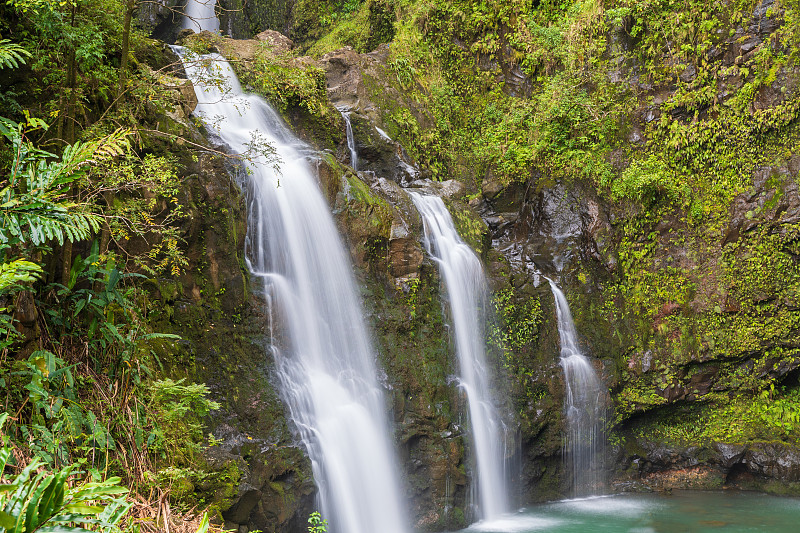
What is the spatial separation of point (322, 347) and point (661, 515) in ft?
20.4

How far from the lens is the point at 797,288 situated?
Result: 9.92m

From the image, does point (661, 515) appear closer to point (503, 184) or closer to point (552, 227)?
point (552, 227)

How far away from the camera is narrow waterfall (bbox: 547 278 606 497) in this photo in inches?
379

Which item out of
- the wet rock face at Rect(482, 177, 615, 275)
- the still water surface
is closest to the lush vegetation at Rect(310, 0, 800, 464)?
the wet rock face at Rect(482, 177, 615, 275)

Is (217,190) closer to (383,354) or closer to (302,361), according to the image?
(302,361)

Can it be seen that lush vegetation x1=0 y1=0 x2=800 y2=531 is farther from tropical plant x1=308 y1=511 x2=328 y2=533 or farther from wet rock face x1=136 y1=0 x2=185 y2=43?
wet rock face x1=136 y1=0 x2=185 y2=43

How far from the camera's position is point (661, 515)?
8562 mm

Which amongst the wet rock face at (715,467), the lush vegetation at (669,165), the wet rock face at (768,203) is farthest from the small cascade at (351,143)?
the wet rock face at (715,467)

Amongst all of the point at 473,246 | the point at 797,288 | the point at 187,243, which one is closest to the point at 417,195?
the point at 473,246

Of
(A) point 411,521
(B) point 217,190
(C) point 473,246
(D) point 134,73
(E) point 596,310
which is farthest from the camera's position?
(E) point 596,310

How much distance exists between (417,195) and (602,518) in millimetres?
6242

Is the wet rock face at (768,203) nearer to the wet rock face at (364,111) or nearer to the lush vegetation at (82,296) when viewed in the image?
the wet rock face at (364,111)

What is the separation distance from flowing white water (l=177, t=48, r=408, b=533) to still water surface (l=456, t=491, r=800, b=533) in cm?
213

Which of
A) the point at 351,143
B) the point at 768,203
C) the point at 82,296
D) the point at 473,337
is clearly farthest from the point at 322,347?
the point at 768,203
